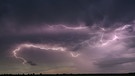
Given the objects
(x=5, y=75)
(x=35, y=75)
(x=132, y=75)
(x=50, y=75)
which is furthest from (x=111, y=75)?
(x=5, y=75)

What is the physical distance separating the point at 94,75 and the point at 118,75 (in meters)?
10.1

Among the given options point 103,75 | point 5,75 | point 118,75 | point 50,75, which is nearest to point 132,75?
point 118,75

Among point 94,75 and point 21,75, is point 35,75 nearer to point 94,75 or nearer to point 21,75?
point 21,75

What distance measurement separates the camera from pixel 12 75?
71250mm

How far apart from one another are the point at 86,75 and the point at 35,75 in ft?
62.3

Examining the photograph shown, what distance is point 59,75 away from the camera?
238 feet

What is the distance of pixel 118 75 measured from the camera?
76812 millimetres

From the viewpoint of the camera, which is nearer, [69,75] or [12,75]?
[12,75]

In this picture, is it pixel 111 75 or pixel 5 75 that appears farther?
pixel 111 75

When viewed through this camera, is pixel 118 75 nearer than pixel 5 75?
No

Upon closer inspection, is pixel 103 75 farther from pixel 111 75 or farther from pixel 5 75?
pixel 5 75

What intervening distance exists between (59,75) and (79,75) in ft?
27.6

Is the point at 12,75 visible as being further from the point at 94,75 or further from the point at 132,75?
the point at 132,75

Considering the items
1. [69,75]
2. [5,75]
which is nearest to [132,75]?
[69,75]
